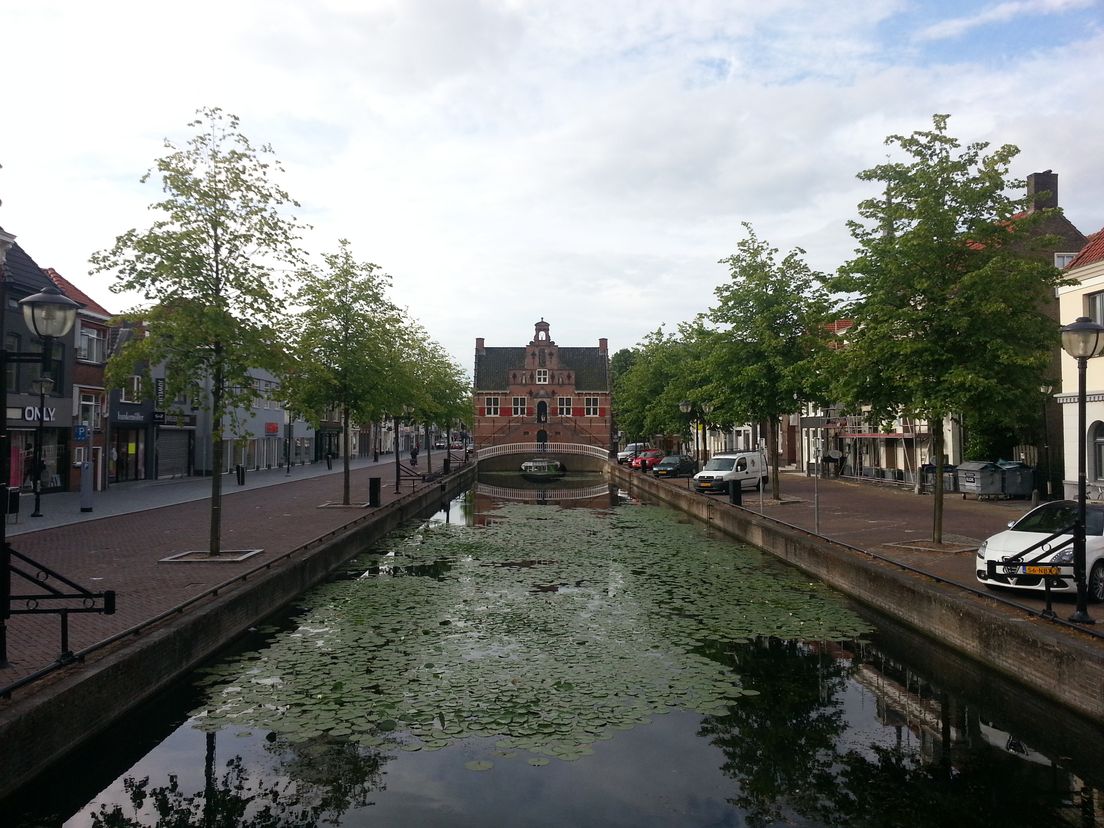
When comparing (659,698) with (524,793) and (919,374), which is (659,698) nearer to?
(524,793)

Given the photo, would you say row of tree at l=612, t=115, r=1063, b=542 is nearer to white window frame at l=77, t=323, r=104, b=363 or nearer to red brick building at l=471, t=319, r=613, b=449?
white window frame at l=77, t=323, r=104, b=363

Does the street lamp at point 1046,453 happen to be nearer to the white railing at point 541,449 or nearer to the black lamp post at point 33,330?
the black lamp post at point 33,330

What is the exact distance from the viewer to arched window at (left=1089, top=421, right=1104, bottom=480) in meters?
21.7

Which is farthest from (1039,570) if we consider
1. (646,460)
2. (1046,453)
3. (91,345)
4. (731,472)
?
(646,460)

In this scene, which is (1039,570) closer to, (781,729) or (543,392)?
(781,729)

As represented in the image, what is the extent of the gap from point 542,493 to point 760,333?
20.5 metres

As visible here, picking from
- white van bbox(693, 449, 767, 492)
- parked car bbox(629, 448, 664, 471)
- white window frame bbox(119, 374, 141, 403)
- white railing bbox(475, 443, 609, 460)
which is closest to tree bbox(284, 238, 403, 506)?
white window frame bbox(119, 374, 141, 403)

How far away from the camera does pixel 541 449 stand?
73.6m

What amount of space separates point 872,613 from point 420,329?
108ft

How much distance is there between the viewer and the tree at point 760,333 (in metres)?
25.0

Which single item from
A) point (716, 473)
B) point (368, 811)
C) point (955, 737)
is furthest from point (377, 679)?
point (716, 473)

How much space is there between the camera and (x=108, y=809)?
21.0 feet


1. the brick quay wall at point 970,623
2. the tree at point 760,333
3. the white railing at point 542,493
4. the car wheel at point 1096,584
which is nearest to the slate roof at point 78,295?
the white railing at point 542,493

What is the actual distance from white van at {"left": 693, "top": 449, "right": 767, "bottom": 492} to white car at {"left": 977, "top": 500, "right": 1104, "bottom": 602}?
63.4 ft
